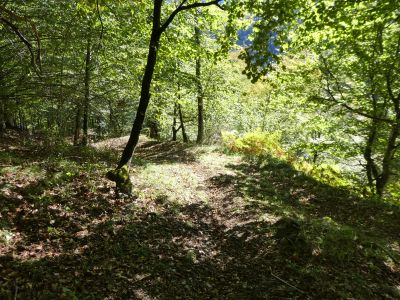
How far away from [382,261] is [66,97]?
8.98m

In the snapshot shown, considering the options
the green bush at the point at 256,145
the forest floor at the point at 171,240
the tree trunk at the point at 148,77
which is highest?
the tree trunk at the point at 148,77

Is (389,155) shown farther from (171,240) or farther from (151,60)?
(151,60)

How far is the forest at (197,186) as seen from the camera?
6004 mm

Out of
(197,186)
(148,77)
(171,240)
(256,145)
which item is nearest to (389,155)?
(256,145)

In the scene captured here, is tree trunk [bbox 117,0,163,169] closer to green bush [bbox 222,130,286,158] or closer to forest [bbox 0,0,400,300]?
forest [bbox 0,0,400,300]

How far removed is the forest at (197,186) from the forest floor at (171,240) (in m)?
0.04

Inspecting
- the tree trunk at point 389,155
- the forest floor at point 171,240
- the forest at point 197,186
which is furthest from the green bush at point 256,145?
the forest floor at point 171,240

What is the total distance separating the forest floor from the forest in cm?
4

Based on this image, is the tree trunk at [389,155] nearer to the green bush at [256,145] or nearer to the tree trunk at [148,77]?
the green bush at [256,145]

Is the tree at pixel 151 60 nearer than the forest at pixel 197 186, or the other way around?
the forest at pixel 197 186

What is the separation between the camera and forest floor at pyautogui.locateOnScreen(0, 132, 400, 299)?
222 inches

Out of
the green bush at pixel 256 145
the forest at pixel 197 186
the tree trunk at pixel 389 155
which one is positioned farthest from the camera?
the green bush at pixel 256 145

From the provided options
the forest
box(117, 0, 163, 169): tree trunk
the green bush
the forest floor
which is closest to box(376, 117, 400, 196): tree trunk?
the forest

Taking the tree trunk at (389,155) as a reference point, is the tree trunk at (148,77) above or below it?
above
